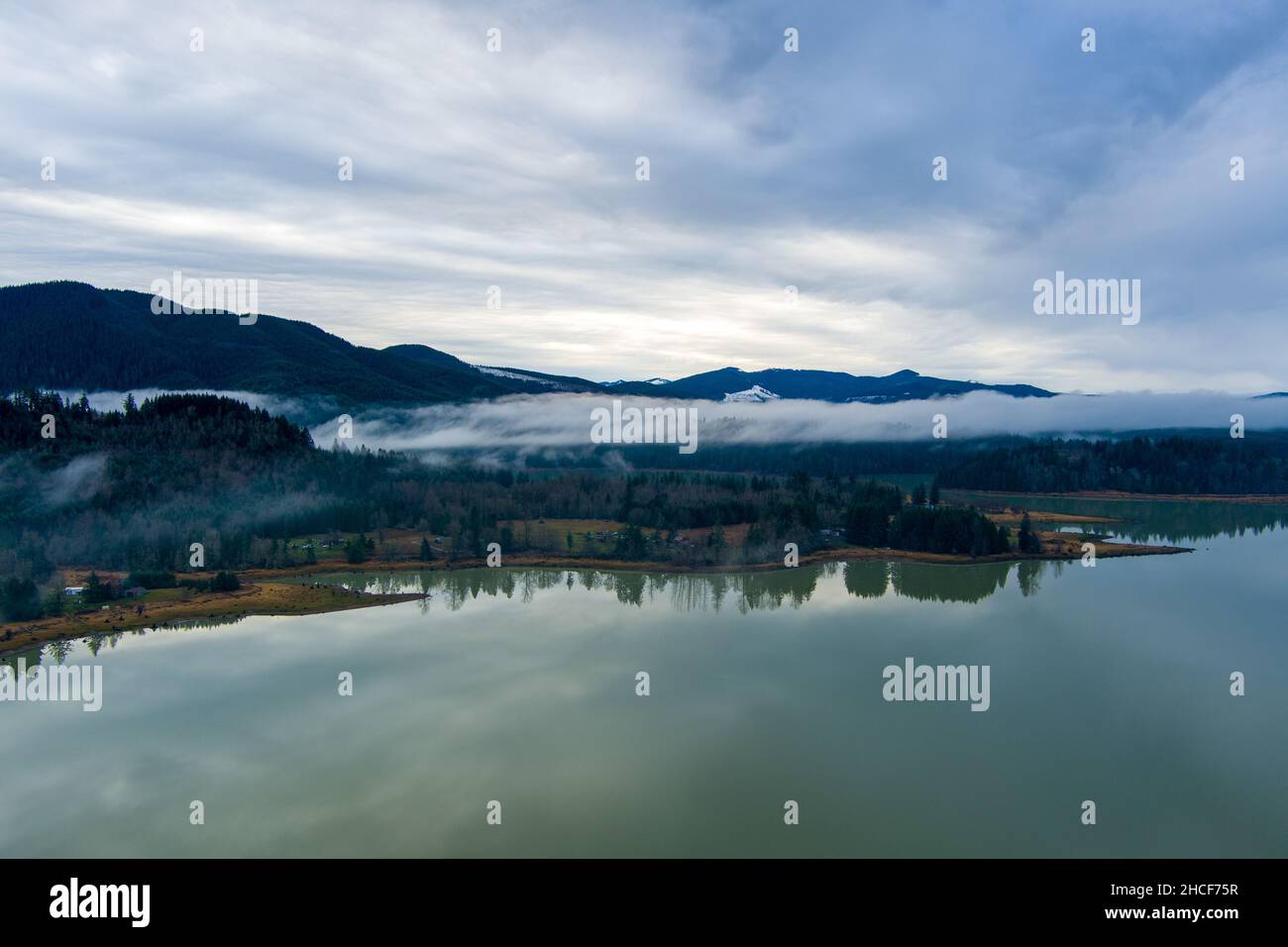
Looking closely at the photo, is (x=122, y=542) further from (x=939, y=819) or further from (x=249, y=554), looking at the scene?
(x=939, y=819)

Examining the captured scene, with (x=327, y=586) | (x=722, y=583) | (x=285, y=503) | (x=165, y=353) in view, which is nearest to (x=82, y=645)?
(x=327, y=586)

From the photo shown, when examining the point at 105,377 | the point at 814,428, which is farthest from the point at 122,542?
the point at 814,428

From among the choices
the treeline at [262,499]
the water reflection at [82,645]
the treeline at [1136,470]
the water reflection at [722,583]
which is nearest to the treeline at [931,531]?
the water reflection at [722,583]

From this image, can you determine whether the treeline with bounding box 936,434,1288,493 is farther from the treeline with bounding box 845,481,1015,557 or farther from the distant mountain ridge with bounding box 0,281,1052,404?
the distant mountain ridge with bounding box 0,281,1052,404

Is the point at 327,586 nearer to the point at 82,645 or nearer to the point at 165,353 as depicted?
the point at 82,645

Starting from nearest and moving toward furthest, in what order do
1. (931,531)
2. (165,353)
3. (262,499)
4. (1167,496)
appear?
(931,531), (262,499), (1167,496), (165,353)

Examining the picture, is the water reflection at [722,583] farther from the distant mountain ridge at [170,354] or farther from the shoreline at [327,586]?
the distant mountain ridge at [170,354]
